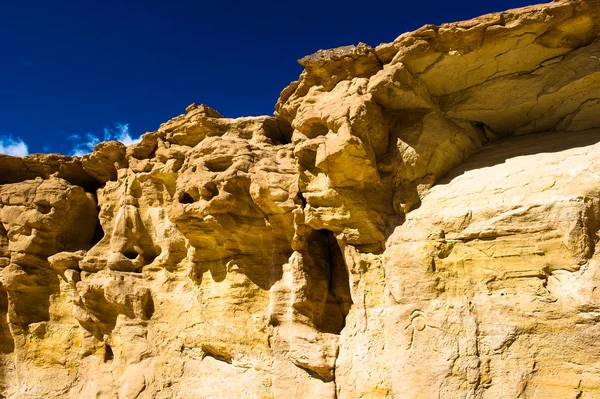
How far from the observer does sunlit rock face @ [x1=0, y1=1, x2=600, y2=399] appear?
6.89 meters

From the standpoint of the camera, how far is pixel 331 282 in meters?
10.6

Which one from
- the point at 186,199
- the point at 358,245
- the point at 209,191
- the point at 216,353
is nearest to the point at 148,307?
the point at 216,353

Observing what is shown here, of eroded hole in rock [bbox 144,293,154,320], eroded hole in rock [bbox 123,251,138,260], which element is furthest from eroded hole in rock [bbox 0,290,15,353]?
eroded hole in rock [bbox 144,293,154,320]

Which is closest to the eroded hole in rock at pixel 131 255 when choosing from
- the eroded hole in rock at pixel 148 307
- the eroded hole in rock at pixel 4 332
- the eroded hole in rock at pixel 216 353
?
the eroded hole in rock at pixel 148 307

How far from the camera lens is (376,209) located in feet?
29.1

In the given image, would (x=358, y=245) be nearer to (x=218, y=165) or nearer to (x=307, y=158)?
(x=307, y=158)

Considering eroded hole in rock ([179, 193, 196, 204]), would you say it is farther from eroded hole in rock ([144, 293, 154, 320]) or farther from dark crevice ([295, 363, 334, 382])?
dark crevice ([295, 363, 334, 382])

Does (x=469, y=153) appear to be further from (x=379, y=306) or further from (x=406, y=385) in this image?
(x=406, y=385)

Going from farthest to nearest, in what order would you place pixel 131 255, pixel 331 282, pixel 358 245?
1. pixel 131 255
2. pixel 331 282
3. pixel 358 245

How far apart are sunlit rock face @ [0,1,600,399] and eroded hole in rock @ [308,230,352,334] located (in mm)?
47

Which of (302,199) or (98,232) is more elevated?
(98,232)

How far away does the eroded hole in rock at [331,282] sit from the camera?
10203 millimetres

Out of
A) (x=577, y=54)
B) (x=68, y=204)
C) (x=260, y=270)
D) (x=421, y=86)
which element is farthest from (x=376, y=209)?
(x=68, y=204)

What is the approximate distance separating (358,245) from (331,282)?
6.22 ft
